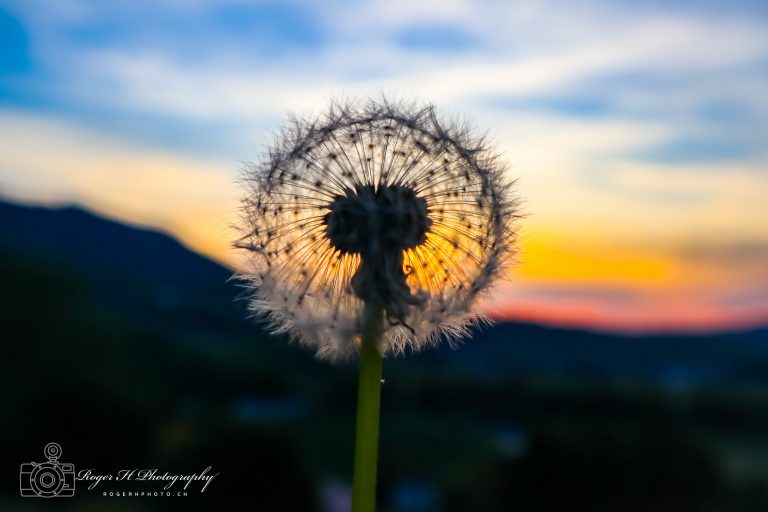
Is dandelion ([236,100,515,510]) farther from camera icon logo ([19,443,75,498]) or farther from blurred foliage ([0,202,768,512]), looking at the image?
blurred foliage ([0,202,768,512])

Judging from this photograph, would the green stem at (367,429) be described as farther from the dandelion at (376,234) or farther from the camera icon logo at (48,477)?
the camera icon logo at (48,477)

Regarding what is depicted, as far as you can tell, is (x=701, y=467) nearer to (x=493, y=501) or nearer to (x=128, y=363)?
(x=493, y=501)

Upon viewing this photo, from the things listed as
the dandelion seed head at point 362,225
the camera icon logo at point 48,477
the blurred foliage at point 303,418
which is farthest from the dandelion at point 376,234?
the blurred foliage at point 303,418

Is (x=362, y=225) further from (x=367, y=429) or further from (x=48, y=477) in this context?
(x=48, y=477)

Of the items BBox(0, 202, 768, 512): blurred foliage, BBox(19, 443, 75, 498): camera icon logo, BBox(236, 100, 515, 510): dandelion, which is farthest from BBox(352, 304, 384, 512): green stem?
BBox(0, 202, 768, 512): blurred foliage

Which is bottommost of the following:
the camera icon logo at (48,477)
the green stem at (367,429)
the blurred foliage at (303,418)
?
the blurred foliage at (303,418)

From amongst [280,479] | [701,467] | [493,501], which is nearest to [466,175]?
[280,479]

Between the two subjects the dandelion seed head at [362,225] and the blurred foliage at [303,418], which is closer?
the dandelion seed head at [362,225]
